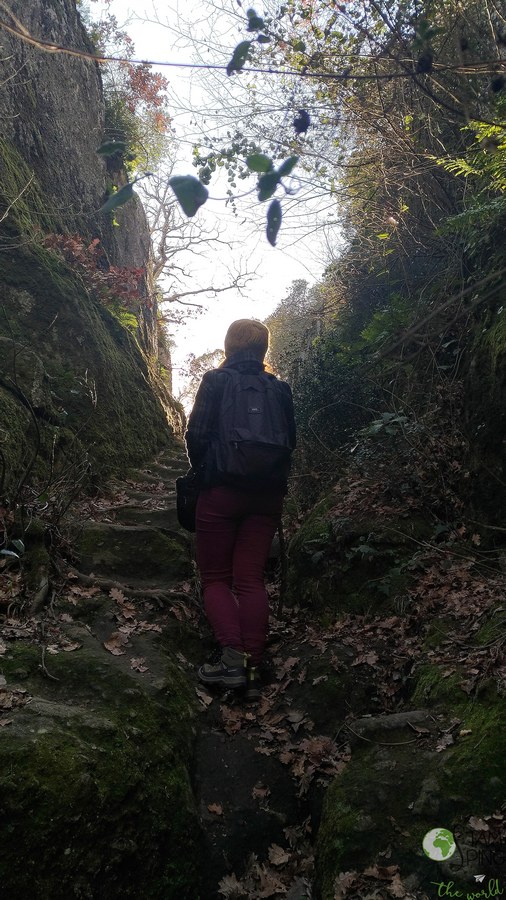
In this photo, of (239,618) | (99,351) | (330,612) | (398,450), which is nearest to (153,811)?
(239,618)

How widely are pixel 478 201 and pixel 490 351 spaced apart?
88.9 inches

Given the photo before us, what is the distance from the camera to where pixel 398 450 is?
5.98 meters

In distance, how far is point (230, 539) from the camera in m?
4.02

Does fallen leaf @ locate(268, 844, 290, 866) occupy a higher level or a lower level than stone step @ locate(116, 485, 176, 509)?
lower

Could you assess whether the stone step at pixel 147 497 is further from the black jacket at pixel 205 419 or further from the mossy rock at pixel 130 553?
the black jacket at pixel 205 419


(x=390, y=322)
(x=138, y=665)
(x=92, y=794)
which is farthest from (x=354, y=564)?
(x=390, y=322)

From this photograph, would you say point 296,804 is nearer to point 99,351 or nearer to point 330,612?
point 330,612

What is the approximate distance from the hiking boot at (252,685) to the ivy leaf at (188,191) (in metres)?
3.20

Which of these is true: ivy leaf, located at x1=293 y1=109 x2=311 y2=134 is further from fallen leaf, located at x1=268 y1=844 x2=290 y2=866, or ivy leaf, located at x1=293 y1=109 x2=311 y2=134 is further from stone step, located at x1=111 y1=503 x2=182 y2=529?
stone step, located at x1=111 y1=503 x2=182 y2=529

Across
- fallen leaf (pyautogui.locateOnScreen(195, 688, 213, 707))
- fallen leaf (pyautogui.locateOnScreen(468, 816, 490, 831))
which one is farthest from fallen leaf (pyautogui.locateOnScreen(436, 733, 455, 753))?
fallen leaf (pyautogui.locateOnScreen(195, 688, 213, 707))

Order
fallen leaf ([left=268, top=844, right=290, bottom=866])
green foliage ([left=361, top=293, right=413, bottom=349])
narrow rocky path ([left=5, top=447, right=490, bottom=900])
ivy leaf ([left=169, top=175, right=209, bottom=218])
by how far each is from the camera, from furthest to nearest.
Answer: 1. green foliage ([left=361, top=293, right=413, bottom=349])
2. fallen leaf ([left=268, top=844, right=290, bottom=866])
3. narrow rocky path ([left=5, top=447, right=490, bottom=900])
4. ivy leaf ([left=169, top=175, right=209, bottom=218])

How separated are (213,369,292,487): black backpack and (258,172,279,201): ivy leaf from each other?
7.93 ft

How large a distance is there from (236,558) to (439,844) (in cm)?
215

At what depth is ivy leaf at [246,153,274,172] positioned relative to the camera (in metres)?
1.36
